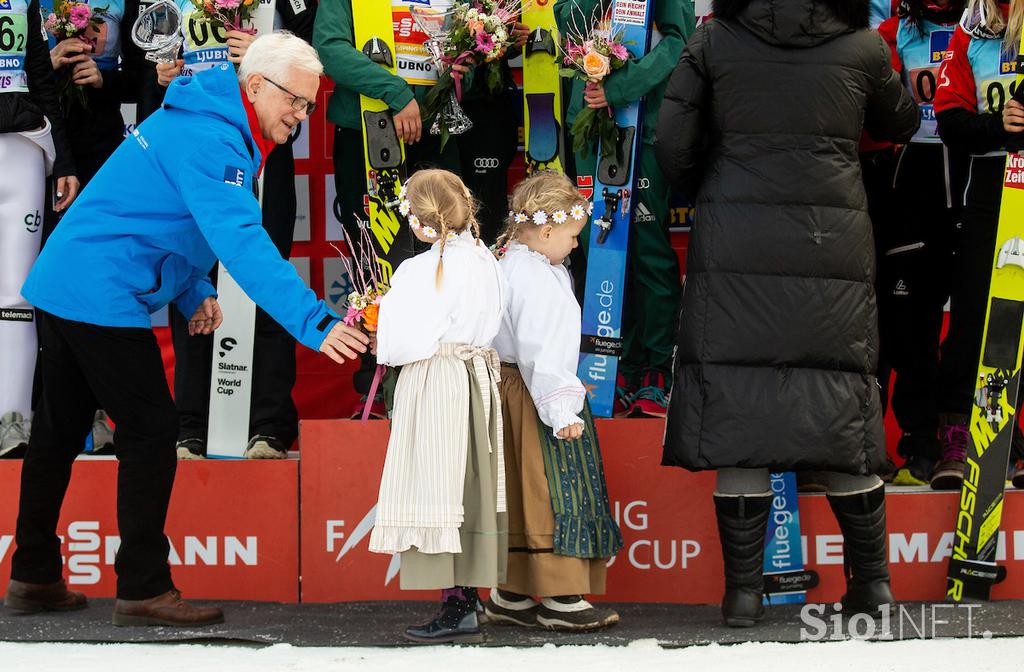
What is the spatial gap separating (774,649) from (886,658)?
0.91 ft

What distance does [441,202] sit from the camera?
3.41m

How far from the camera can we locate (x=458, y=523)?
3.28m

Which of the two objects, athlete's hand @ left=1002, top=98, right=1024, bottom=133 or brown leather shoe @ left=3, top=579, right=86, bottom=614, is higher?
athlete's hand @ left=1002, top=98, right=1024, bottom=133

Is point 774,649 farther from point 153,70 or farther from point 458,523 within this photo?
point 153,70

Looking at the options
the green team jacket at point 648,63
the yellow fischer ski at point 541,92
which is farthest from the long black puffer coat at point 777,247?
the yellow fischer ski at point 541,92

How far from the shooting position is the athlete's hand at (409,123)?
14.5 ft

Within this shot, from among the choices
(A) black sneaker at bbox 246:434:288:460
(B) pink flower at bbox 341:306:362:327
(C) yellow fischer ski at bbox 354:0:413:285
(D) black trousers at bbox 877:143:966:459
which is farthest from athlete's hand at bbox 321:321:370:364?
(D) black trousers at bbox 877:143:966:459

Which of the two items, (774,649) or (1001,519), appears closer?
(774,649)

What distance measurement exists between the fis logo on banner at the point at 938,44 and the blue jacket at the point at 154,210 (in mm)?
2398

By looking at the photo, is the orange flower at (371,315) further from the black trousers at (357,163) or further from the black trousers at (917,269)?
the black trousers at (917,269)

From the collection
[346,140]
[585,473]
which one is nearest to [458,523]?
[585,473]

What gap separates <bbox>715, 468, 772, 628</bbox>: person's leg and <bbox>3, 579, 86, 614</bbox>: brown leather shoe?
1952 mm

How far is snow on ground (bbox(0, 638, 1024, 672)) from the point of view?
3.12m

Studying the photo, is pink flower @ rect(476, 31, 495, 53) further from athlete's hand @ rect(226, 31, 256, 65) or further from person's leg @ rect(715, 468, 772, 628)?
person's leg @ rect(715, 468, 772, 628)
